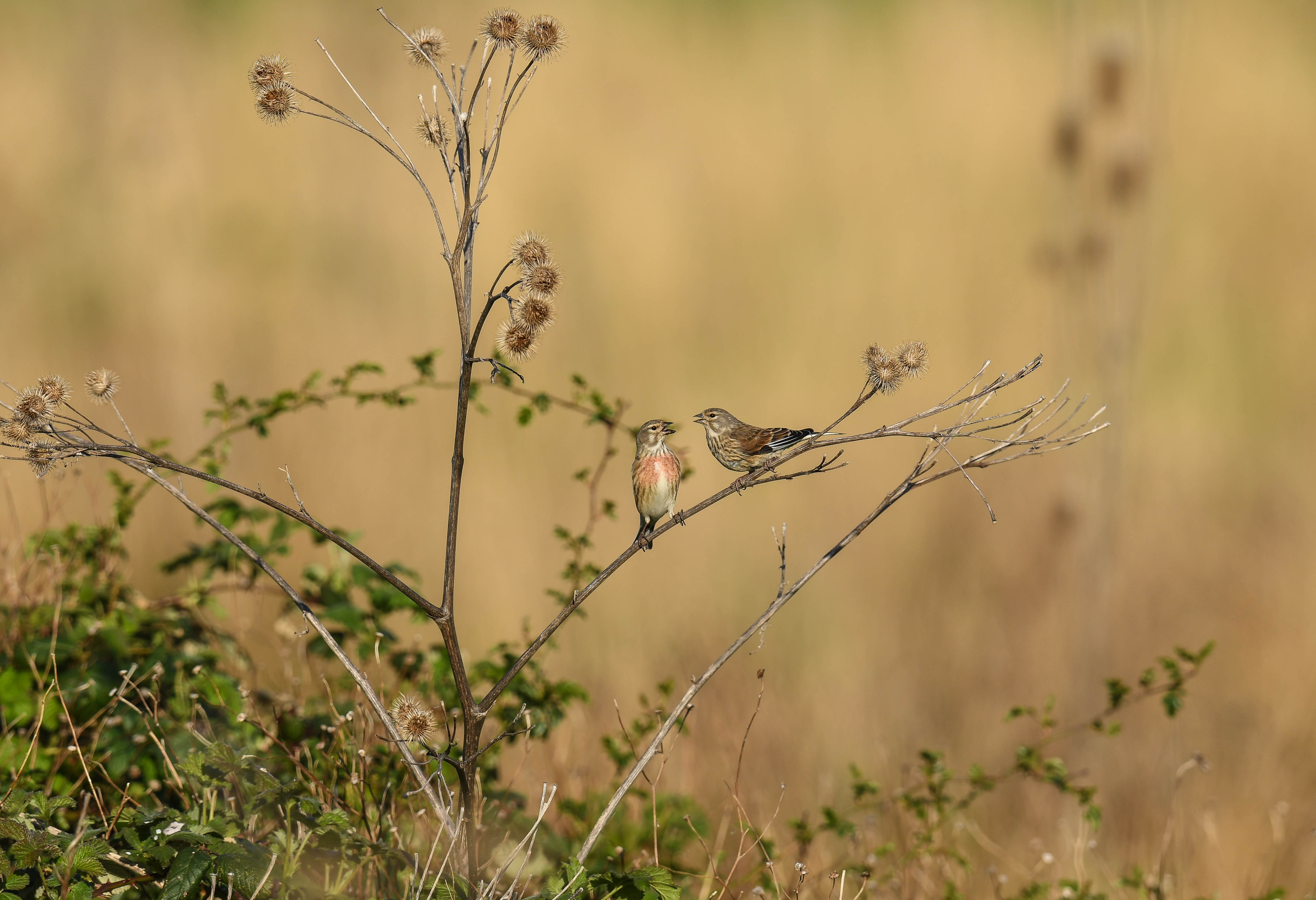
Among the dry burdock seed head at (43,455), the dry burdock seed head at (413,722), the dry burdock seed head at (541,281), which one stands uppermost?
the dry burdock seed head at (541,281)

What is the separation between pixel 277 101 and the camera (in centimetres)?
189

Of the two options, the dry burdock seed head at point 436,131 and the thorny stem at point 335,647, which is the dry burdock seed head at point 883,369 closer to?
the dry burdock seed head at point 436,131

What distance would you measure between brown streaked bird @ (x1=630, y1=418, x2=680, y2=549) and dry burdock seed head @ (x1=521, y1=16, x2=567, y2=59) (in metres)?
0.93

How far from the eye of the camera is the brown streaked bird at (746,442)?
2.31m

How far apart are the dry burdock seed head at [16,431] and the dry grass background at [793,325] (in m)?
2.35

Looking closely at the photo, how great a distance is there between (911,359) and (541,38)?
0.97 metres

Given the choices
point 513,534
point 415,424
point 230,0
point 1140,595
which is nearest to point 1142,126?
point 1140,595

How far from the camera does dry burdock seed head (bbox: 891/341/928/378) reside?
1896 mm

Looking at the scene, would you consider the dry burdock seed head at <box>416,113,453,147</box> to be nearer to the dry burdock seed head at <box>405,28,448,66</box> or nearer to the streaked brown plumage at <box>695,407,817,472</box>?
the dry burdock seed head at <box>405,28,448,66</box>

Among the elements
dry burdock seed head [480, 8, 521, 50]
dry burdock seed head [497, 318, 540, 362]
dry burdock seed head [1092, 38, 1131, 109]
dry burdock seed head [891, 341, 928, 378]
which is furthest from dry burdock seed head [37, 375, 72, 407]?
dry burdock seed head [1092, 38, 1131, 109]

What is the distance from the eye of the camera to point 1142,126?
13.9 ft

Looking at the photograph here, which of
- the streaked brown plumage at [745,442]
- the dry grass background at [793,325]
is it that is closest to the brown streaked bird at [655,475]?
the streaked brown plumage at [745,442]

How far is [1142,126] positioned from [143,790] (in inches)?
179

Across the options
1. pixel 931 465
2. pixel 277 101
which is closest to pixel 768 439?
pixel 931 465
